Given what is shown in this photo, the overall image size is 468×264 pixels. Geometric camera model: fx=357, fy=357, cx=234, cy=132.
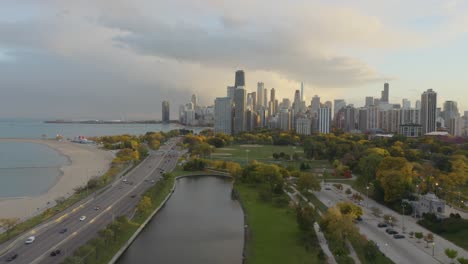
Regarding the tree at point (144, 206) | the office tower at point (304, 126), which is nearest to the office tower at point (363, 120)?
the office tower at point (304, 126)

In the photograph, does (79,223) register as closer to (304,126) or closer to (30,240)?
(30,240)

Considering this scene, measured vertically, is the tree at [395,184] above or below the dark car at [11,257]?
above

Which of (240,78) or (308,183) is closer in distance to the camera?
(308,183)

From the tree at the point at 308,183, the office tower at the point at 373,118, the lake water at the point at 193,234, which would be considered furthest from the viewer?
the office tower at the point at 373,118

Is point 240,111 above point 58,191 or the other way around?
above

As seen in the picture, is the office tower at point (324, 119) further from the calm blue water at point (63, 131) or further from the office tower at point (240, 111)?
the calm blue water at point (63, 131)

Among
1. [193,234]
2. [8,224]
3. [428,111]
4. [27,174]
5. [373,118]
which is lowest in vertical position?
[193,234]

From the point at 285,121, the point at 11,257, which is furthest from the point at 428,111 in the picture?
the point at 11,257

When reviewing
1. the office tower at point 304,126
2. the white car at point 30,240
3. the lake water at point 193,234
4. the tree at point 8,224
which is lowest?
the lake water at point 193,234
